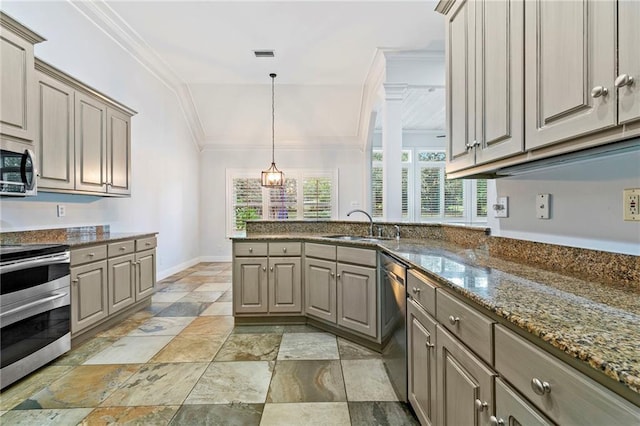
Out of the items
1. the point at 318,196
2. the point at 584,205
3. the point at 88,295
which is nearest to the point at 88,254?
the point at 88,295

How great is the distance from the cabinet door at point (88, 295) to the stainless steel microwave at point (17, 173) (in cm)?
71

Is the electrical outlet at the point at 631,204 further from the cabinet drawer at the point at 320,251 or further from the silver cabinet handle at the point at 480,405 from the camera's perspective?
the cabinet drawer at the point at 320,251

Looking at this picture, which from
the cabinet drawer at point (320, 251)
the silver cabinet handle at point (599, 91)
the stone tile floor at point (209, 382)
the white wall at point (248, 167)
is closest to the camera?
the silver cabinet handle at point (599, 91)

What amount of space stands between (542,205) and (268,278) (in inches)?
94.0

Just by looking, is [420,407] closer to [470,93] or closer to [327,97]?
[470,93]

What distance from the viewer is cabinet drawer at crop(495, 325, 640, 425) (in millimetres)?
576

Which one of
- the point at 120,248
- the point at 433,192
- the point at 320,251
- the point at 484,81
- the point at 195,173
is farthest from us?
the point at 433,192

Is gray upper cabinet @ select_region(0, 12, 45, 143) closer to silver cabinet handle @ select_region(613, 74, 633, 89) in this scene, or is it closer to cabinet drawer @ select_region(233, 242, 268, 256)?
cabinet drawer @ select_region(233, 242, 268, 256)

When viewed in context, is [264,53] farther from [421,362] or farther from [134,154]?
[421,362]

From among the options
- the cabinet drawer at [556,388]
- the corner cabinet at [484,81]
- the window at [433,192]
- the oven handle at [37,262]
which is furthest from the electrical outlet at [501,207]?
the window at [433,192]

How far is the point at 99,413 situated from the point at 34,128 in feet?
6.90

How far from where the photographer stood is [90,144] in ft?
10.2

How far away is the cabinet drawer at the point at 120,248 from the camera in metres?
2.96

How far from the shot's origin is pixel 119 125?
11.6ft
